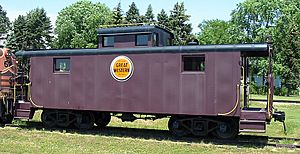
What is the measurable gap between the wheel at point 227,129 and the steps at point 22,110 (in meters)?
7.49

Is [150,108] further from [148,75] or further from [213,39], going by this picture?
[213,39]

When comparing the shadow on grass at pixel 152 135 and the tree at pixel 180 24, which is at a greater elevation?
the tree at pixel 180 24

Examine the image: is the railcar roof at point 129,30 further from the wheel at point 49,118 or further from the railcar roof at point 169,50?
the wheel at point 49,118

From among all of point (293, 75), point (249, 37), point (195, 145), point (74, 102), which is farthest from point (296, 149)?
point (249, 37)

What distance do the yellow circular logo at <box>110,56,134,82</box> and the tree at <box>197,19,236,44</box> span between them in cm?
5779

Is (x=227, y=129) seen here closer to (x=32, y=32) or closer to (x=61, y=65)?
(x=61, y=65)

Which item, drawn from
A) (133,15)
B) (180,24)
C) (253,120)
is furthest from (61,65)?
(133,15)

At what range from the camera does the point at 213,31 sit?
3137 inches

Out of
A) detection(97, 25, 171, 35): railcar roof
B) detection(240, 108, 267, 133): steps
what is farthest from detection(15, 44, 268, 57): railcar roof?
detection(240, 108, 267, 133): steps

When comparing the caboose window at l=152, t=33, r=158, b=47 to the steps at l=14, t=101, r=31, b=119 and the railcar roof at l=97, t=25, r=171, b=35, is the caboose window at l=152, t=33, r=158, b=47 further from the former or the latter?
the steps at l=14, t=101, r=31, b=119

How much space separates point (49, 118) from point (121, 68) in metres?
3.76

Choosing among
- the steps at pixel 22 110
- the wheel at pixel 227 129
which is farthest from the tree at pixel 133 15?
the wheel at pixel 227 129

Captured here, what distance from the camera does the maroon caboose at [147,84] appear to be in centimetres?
1282

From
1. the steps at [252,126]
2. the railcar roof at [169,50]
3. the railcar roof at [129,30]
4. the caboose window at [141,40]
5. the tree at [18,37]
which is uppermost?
the tree at [18,37]
